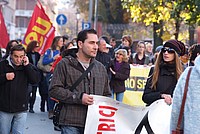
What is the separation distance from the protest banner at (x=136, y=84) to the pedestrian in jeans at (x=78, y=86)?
7620 millimetres

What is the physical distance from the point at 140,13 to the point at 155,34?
232 inches

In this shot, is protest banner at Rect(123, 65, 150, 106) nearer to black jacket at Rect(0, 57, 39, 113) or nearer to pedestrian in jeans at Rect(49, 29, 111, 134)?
black jacket at Rect(0, 57, 39, 113)

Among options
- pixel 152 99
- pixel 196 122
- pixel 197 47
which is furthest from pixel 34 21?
pixel 196 122

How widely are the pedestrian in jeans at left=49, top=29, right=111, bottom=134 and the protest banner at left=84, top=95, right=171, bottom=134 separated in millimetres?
221

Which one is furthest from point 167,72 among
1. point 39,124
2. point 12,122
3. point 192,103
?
point 39,124

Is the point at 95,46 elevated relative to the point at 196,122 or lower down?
elevated

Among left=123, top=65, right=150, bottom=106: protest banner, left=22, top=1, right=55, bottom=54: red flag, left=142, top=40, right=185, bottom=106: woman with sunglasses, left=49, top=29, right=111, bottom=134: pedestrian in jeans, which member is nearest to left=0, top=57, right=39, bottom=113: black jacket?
left=49, top=29, right=111, bottom=134: pedestrian in jeans

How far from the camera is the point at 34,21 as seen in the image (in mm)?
16672

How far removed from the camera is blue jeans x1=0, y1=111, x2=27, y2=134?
23.3ft

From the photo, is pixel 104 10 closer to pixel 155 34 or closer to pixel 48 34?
pixel 155 34

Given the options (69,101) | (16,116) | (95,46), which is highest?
(95,46)

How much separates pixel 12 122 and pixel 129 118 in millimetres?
1825

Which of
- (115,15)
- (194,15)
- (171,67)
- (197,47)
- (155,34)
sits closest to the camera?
(171,67)

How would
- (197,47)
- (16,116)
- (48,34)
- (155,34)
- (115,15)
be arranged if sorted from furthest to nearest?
(115,15) → (155,34) → (48,34) → (197,47) → (16,116)
